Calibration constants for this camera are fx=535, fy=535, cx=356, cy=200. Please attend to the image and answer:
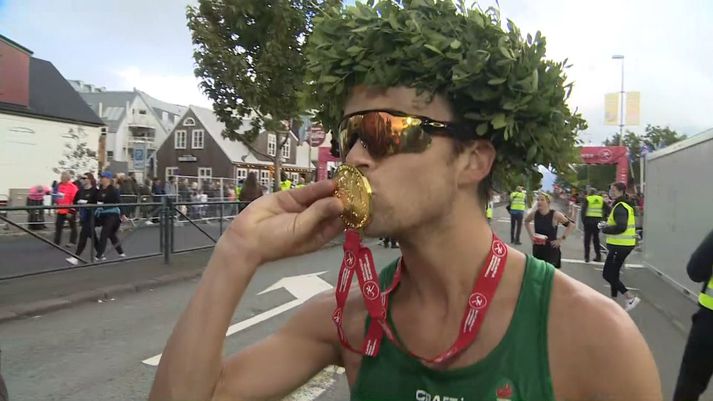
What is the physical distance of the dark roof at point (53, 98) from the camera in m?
26.4

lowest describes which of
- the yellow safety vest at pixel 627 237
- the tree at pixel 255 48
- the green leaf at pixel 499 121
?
the yellow safety vest at pixel 627 237

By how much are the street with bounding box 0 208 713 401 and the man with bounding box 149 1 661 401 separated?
1215 mm

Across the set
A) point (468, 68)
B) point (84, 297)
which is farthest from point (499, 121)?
point (84, 297)

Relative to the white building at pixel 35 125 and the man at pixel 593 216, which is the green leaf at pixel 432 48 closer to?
the man at pixel 593 216

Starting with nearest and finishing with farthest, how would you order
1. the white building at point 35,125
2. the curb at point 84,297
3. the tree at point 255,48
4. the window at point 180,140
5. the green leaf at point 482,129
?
the green leaf at point 482,129 → the curb at point 84,297 → the tree at point 255,48 → the white building at point 35,125 → the window at point 180,140

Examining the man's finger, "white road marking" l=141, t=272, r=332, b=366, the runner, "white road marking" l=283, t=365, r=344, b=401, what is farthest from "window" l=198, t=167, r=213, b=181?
the man's finger

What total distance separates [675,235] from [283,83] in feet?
31.4

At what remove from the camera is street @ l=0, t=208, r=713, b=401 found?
14.5ft

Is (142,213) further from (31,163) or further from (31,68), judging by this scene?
(31,68)

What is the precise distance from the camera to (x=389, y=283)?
1.72 meters

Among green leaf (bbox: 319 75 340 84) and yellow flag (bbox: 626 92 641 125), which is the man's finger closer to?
green leaf (bbox: 319 75 340 84)

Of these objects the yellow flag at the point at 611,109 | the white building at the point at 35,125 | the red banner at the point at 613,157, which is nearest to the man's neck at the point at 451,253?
the red banner at the point at 613,157

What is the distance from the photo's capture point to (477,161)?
1.57 meters

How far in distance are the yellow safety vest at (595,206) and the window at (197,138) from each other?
4234 centimetres
